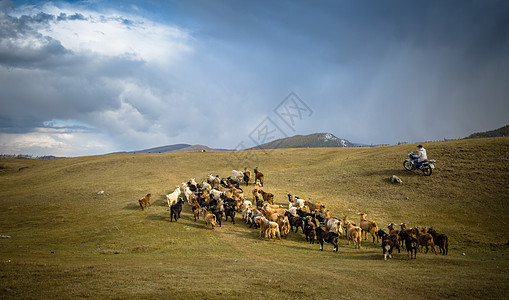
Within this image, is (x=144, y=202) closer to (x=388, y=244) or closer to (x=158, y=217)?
(x=158, y=217)

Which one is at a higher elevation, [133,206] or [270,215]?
[270,215]

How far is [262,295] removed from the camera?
7.11m

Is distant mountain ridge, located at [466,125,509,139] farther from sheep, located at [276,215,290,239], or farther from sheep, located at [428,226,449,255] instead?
sheep, located at [276,215,290,239]

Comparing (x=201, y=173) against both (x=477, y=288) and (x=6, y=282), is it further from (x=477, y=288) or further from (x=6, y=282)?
(x=477, y=288)

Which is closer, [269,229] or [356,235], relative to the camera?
[356,235]

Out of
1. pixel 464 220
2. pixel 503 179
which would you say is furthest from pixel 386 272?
pixel 503 179

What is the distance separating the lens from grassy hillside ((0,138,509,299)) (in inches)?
299

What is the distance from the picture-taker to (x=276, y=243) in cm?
1430

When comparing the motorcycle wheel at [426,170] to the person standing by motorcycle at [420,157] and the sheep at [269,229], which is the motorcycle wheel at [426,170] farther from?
the sheep at [269,229]

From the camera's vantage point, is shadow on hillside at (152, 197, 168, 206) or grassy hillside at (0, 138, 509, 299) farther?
shadow on hillside at (152, 197, 168, 206)

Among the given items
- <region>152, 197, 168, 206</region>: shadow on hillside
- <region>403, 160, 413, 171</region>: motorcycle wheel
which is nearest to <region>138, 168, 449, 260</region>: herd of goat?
<region>152, 197, 168, 206</region>: shadow on hillside

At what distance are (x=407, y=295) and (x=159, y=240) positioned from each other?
36.7 feet

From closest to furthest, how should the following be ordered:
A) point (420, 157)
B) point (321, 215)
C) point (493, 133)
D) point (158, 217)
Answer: point (321, 215) → point (158, 217) → point (420, 157) → point (493, 133)

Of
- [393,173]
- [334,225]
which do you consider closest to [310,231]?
[334,225]
